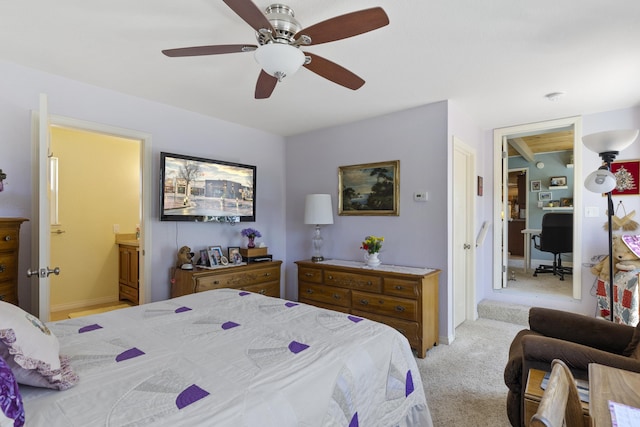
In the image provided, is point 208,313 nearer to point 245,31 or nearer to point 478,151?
point 245,31

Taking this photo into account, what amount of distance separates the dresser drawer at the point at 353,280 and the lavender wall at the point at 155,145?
1.29 meters

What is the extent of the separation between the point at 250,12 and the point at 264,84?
28.5 inches

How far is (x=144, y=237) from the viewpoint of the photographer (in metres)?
3.23

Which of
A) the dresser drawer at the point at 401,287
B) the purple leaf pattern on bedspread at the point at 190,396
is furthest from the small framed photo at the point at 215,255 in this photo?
the purple leaf pattern on bedspread at the point at 190,396

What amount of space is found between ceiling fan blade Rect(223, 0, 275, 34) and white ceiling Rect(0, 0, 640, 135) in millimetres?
318

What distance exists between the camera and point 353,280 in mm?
3324

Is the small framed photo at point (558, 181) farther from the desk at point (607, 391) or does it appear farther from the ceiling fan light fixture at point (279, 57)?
the ceiling fan light fixture at point (279, 57)

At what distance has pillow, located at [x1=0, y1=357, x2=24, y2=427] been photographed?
79 cm

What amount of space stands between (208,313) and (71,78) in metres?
2.37

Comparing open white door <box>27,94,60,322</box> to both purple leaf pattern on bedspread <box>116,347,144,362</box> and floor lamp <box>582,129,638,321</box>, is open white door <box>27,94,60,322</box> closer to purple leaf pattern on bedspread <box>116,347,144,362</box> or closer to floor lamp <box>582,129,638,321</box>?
purple leaf pattern on bedspread <box>116,347,144,362</box>

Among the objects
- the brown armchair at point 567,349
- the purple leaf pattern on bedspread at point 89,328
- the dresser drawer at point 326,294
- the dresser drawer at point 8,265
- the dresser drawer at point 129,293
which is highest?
the dresser drawer at point 8,265

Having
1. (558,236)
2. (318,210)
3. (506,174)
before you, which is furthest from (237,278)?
(558,236)

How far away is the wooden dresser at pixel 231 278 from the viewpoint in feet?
10.3

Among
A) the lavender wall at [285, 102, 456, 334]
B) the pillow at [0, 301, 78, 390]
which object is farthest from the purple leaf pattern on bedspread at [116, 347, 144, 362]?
the lavender wall at [285, 102, 456, 334]
